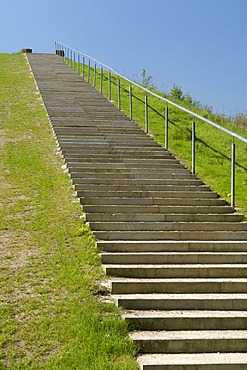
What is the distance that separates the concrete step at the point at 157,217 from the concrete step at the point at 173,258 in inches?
54.0

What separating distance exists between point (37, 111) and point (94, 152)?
643 cm

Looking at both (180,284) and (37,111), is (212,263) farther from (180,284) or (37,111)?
(37,111)

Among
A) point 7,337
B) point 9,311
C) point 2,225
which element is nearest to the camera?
point 7,337

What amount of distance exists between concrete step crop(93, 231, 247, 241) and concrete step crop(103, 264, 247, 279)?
892 millimetres

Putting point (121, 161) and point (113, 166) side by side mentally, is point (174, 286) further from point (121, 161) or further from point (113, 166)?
point (121, 161)

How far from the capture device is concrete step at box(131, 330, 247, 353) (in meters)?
5.64

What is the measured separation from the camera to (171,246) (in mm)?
7875

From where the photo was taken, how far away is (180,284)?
6777mm

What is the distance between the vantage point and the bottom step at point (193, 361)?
5312 mm

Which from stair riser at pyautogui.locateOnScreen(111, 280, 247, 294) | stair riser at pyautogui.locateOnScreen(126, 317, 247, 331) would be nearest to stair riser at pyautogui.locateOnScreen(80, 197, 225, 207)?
stair riser at pyautogui.locateOnScreen(111, 280, 247, 294)

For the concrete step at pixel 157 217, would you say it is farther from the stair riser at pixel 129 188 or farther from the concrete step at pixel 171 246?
the stair riser at pixel 129 188

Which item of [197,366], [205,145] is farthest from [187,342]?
[205,145]

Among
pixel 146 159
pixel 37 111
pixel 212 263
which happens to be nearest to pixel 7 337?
pixel 212 263

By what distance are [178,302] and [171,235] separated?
2.00 m
